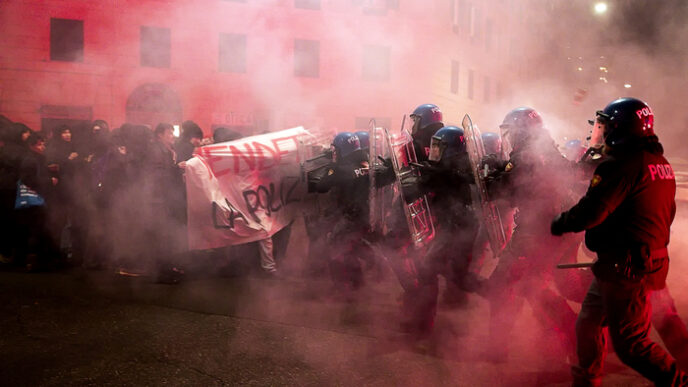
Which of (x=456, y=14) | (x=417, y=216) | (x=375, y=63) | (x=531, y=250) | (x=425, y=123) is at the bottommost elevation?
(x=531, y=250)

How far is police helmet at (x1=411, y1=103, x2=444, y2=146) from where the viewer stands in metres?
4.14

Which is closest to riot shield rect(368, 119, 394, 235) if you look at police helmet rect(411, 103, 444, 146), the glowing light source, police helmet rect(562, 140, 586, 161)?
police helmet rect(411, 103, 444, 146)

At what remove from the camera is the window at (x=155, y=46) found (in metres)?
7.10

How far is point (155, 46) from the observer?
7.64 metres

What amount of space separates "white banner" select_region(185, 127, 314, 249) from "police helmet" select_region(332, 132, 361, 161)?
2.99 ft

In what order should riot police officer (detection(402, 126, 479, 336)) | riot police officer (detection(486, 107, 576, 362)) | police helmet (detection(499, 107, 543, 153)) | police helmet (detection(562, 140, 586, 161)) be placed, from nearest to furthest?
riot police officer (detection(486, 107, 576, 362)) < police helmet (detection(499, 107, 543, 153)) < riot police officer (detection(402, 126, 479, 336)) < police helmet (detection(562, 140, 586, 161))

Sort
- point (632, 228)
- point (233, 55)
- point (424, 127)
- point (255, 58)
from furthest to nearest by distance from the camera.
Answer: point (255, 58) → point (233, 55) → point (424, 127) → point (632, 228)

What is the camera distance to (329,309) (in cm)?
382

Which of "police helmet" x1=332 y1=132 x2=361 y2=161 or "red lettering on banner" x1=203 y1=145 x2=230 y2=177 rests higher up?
"police helmet" x1=332 y1=132 x2=361 y2=161

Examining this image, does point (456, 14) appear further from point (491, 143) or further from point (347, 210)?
point (347, 210)

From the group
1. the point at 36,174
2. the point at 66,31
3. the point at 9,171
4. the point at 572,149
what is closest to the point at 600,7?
the point at 572,149

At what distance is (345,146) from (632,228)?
247 cm

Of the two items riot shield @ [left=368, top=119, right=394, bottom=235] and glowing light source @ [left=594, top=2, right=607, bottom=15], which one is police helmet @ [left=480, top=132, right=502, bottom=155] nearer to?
riot shield @ [left=368, top=119, right=394, bottom=235]

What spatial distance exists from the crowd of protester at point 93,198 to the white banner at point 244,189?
0.99 feet
